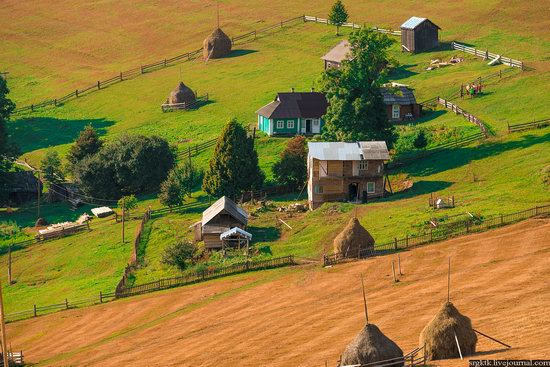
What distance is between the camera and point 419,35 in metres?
145

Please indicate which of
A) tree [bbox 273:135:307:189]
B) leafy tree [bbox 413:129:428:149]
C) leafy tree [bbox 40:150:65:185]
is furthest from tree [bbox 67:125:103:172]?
leafy tree [bbox 413:129:428:149]

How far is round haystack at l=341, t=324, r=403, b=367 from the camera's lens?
62.7 meters

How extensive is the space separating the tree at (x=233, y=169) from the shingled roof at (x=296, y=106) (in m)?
14.4

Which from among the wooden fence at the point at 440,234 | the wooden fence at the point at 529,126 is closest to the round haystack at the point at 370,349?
the wooden fence at the point at 440,234

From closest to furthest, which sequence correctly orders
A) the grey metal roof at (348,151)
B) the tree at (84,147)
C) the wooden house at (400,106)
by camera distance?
the grey metal roof at (348,151) < the wooden house at (400,106) < the tree at (84,147)

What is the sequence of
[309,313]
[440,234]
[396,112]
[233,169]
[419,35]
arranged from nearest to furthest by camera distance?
[309,313] < [440,234] < [233,169] < [396,112] < [419,35]

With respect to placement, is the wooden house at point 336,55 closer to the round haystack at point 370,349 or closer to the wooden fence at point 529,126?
the wooden fence at point 529,126

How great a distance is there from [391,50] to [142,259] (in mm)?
57885

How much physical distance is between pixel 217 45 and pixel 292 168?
51254 millimetres

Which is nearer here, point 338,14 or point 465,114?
point 465,114

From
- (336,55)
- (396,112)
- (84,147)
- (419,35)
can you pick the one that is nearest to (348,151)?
(396,112)

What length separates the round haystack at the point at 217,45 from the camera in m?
160

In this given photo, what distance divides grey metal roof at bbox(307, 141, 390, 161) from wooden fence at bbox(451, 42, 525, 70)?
30.2 m

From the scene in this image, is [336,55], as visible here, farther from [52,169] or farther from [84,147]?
[52,169]
